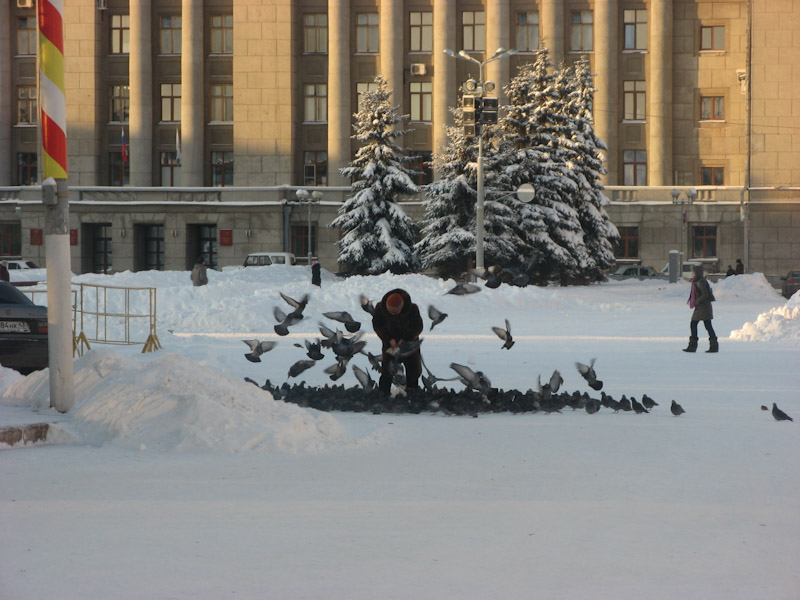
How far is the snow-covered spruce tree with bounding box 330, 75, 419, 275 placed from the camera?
50.7 meters

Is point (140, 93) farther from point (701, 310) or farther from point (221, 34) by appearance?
point (701, 310)

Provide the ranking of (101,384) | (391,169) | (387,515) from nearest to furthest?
(387,515) → (101,384) → (391,169)

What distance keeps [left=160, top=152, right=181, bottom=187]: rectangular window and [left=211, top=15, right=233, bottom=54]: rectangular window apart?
6537 mm

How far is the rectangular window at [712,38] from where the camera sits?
5975cm

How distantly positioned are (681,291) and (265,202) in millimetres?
25646

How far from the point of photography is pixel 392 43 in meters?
59.9

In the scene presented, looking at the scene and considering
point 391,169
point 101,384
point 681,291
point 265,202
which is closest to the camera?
point 101,384

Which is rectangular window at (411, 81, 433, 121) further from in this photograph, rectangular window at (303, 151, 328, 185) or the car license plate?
the car license plate

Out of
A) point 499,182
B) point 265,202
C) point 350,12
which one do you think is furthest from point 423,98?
point 499,182

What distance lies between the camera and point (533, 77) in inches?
1973

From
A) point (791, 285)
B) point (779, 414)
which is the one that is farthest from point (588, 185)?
point (779, 414)

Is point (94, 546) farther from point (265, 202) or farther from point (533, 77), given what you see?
point (265, 202)

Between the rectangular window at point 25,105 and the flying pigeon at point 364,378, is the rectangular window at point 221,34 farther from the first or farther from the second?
the flying pigeon at point 364,378

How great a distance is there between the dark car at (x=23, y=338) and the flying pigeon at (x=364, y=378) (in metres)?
4.35
